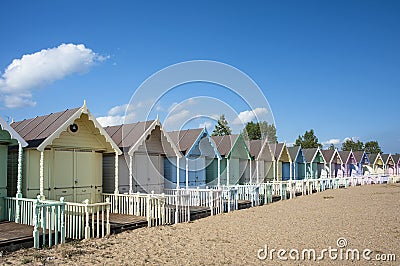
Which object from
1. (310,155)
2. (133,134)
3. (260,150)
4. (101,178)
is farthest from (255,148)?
(101,178)

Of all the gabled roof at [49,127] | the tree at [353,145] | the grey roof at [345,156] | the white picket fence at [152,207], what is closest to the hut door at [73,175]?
the white picket fence at [152,207]

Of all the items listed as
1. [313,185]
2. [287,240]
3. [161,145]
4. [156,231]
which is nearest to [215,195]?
[161,145]

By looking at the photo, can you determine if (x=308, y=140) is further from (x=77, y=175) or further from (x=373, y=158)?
(x=77, y=175)

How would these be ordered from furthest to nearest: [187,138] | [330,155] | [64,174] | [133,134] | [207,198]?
[330,155]
[187,138]
[207,198]
[133,134]
[64,174]

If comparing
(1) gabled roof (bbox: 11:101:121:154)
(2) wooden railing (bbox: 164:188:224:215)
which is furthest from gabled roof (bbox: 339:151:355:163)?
(1) gabled roof (bbox: 11:101:121:154)

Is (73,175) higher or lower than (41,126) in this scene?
lower

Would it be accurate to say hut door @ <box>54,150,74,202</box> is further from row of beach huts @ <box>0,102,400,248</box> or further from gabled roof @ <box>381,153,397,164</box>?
gabled roof @ <box>381,153,397,164</box>

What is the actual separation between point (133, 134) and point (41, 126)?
420cm

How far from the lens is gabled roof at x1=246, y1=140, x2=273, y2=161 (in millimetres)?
30531

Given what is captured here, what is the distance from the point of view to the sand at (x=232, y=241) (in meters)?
8.97

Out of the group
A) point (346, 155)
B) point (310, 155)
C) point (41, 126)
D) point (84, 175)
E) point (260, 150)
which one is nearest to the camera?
point (41, 126)

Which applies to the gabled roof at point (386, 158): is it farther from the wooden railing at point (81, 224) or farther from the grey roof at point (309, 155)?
the wooden railing at point (81, 224)

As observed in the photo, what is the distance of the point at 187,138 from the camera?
2180cm

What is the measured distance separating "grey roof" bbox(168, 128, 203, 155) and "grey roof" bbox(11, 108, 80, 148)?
25.7 feet
